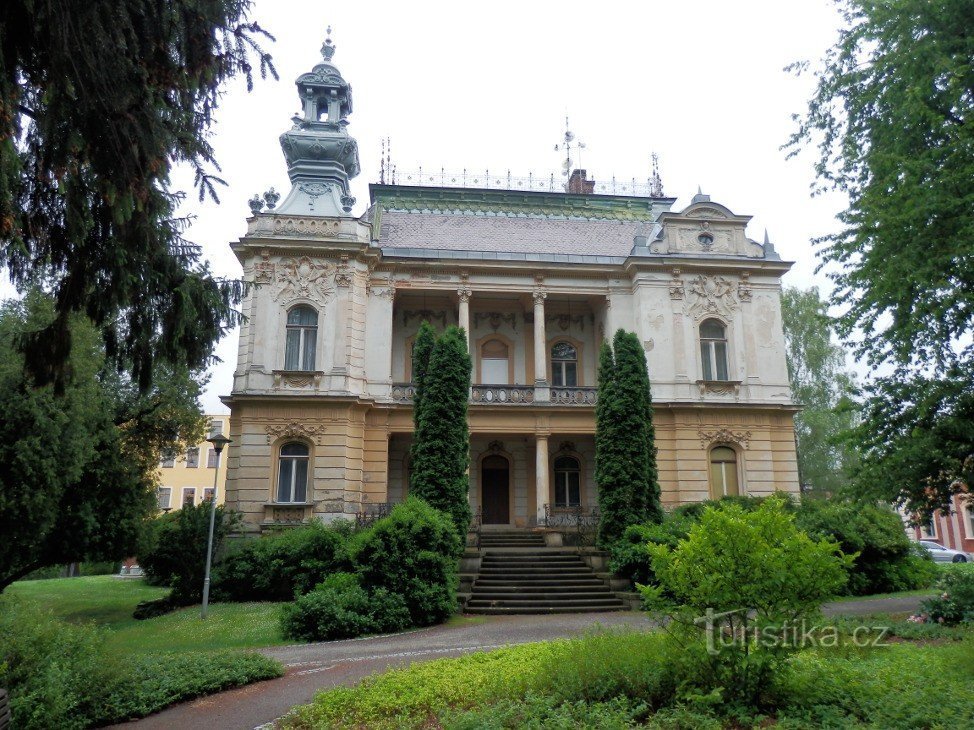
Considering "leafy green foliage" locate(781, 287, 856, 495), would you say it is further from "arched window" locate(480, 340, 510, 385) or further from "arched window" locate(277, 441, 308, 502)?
"arched window" locate(277, 441, 308, 502)

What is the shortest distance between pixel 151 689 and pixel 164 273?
15.3 ft

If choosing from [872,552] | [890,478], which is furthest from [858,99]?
[872,552]

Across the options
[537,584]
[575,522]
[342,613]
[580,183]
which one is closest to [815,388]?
[580,183]

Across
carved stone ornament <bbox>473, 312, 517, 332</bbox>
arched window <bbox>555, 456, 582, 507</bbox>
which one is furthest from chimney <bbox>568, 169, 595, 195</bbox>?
arched window <bbox>555, 456, 582, 507</bbox>

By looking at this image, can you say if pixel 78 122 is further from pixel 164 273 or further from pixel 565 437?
pixel 565 437

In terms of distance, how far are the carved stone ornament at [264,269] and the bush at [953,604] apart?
66.5 feet

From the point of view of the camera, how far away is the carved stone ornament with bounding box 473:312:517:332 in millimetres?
27766

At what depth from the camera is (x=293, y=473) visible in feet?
76.1

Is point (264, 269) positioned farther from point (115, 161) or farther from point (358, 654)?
point (115, 161)

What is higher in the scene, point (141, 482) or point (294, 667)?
point (141, 482)

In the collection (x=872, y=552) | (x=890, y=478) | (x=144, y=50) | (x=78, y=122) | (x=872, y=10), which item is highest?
(x=872, y=10)

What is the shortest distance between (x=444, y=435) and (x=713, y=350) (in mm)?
11738

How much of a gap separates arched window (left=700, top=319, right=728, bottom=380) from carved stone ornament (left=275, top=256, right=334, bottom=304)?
43.7 feet

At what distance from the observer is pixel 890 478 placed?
13.5 m
